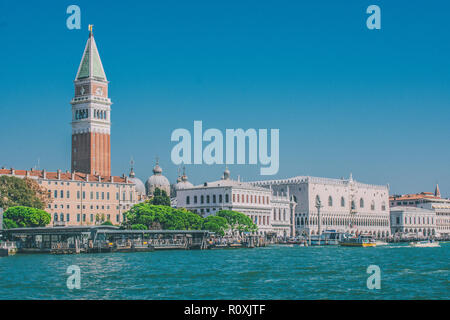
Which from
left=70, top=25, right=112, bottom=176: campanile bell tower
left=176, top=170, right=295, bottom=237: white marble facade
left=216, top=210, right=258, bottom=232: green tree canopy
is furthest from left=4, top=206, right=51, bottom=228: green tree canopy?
left=70, top=25, right=112, bottom=176: campanile bell tower

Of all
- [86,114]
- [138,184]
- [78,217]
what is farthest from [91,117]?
[138,184]

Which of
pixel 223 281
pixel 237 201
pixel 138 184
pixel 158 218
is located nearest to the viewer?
pixel 223 281

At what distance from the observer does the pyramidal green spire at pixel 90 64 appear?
118312mm

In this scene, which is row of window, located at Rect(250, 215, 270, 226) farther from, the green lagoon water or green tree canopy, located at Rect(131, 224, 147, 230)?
the green lagoon water

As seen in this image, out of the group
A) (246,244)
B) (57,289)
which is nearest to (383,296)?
(57,289)

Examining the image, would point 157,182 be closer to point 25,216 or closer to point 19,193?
point 19,193

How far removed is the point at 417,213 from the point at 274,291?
450 feet

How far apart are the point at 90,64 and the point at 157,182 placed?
3375cm

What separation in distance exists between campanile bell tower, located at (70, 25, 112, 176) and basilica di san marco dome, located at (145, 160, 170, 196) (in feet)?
81.9

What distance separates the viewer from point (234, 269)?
46562mm

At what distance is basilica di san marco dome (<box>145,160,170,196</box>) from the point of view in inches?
5650

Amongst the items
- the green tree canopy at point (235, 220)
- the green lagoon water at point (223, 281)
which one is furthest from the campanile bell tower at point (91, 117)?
the green lagoon water at point (223, 281)

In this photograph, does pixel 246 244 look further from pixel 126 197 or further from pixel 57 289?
pixel 57 289

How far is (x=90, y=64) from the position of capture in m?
119
